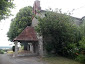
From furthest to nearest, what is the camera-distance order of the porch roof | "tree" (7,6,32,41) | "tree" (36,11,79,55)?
"tree" (7,6,32,41), the porch roof, "tree" (36,11,79,55)

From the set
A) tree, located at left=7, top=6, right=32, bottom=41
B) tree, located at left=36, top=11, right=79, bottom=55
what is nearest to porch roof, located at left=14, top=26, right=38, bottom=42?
tree, located at left=36, top=11, right=79, bottom=55

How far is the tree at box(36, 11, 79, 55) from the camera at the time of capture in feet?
41.5

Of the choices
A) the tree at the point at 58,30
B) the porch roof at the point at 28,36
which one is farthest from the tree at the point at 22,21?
the tree at the point at 58,30

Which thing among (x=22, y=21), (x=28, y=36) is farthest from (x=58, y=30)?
(x=22, y=21)

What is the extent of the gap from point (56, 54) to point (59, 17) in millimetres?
5713

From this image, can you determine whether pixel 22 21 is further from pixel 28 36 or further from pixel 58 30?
pixel 58 30

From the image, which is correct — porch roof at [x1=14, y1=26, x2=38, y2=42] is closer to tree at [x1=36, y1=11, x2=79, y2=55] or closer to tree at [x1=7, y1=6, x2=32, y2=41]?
tree at [x1=36, y1=11, x2=79, y2=55]

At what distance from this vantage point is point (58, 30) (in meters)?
12.9

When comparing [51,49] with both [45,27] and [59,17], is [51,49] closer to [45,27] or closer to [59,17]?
[45,27]

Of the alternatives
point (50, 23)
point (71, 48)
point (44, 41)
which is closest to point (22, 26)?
point (44, 41)

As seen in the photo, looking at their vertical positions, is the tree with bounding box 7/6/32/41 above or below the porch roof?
above

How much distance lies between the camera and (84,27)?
11875 mm

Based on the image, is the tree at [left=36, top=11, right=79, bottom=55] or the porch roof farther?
the porch roof

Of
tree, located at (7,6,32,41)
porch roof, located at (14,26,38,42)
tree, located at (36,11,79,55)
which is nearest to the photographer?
tree, located at (36,11,79,55)
